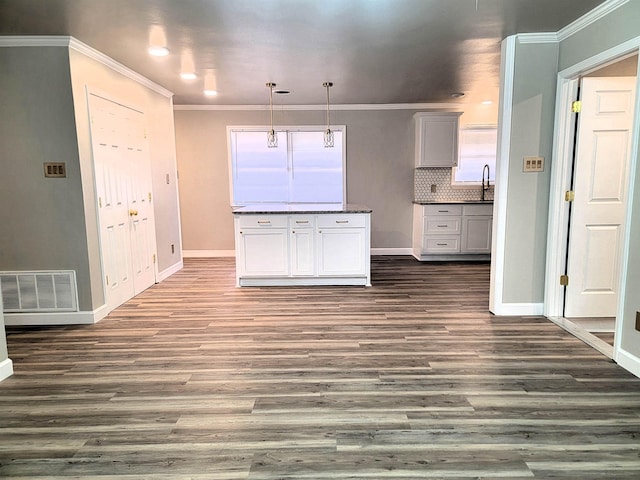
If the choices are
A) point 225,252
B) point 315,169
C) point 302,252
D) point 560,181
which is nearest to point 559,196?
point 560,181

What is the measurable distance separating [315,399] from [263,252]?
2555 mm

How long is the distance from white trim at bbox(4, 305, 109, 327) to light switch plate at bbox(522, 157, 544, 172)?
13.4 ft

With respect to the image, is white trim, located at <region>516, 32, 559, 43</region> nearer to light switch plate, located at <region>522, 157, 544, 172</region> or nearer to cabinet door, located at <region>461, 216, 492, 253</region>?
light switch plate, located at <region>522, 157, 544, 172</region>

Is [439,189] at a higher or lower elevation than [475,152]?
lower

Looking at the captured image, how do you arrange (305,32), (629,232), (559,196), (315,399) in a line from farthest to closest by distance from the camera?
(559,196) < (305,32) < (629,232) < (315,399)

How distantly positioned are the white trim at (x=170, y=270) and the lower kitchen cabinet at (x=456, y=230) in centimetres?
368

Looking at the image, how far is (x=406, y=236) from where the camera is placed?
257 inches

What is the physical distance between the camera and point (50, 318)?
3.48 metres

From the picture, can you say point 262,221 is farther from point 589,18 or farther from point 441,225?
point 589,18

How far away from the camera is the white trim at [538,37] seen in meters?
3.20

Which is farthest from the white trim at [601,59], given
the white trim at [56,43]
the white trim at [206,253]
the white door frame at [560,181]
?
the white trim at [206,253]

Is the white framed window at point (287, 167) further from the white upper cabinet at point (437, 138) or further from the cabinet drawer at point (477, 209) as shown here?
the cabinet drawer at point (477, 209)

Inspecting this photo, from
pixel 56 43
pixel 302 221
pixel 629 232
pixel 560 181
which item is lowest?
pixel 302 221

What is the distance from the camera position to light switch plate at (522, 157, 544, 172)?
336cm
